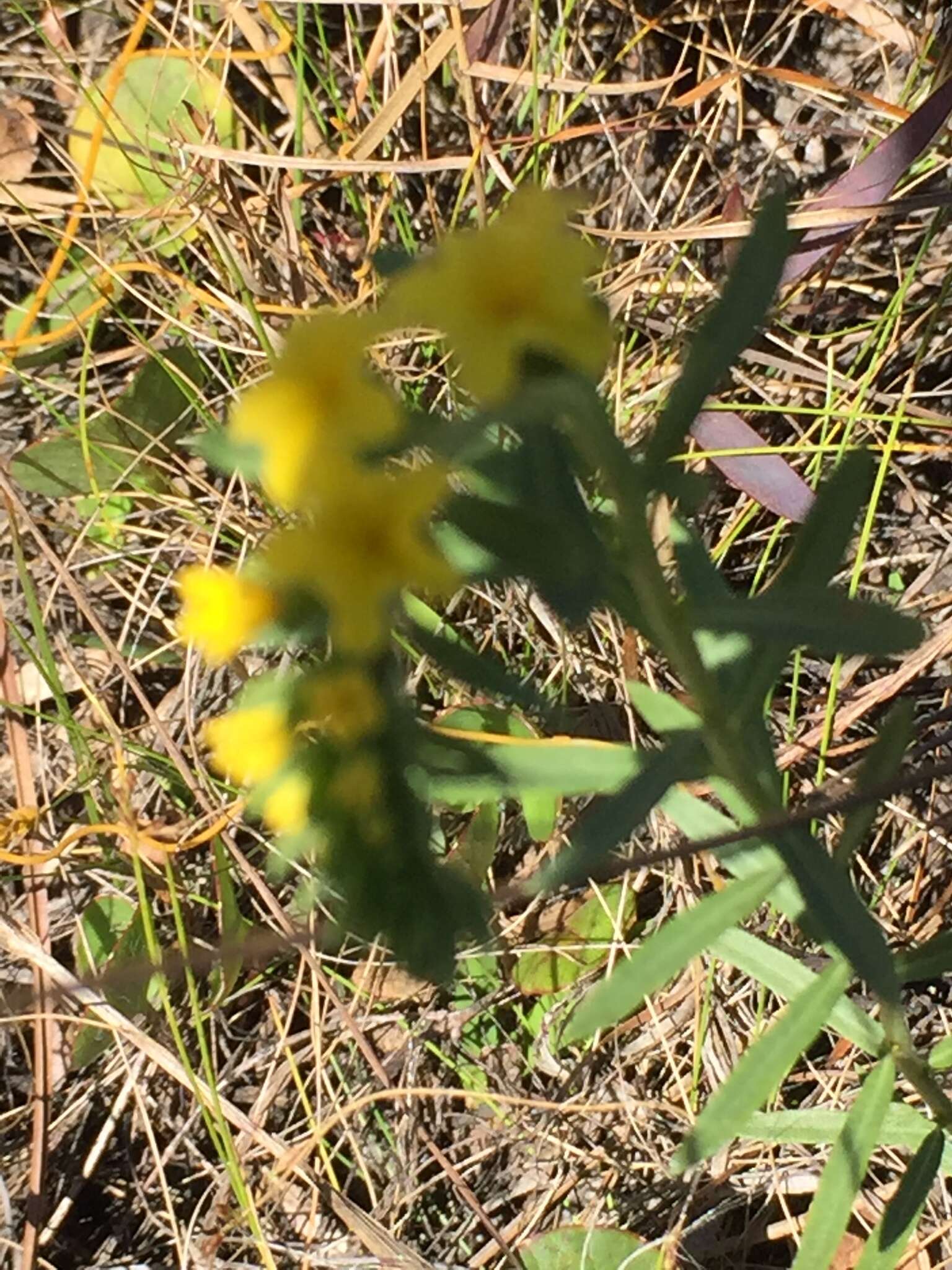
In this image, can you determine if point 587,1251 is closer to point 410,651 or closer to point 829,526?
point 410,651

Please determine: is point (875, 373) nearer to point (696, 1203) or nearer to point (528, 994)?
point (528, 994)

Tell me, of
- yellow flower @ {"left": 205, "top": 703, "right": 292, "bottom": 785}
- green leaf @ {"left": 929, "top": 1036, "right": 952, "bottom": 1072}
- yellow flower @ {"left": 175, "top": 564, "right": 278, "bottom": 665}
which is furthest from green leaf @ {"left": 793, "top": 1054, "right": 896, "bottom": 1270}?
yellow flower @ {"left": 175, "top": 564, "right": 278, "bottom": 665}

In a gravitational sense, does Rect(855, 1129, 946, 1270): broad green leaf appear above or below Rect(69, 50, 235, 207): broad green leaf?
below

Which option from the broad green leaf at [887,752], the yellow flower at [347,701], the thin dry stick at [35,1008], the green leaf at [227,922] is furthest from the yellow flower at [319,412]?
the thin dry stick at [35,1008]

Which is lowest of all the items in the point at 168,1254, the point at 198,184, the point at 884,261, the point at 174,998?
the point at 168,1254

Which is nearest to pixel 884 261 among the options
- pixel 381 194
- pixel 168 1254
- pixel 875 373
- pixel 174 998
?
pixel 875 373

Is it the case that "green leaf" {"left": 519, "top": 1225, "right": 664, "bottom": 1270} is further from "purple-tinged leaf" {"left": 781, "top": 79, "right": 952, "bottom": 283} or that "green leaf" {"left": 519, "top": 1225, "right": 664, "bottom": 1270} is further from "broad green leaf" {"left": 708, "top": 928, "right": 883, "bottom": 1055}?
"purple-tinged leaf" {"left": 781, "top": 79, "right": 952, "bottom": 283}
